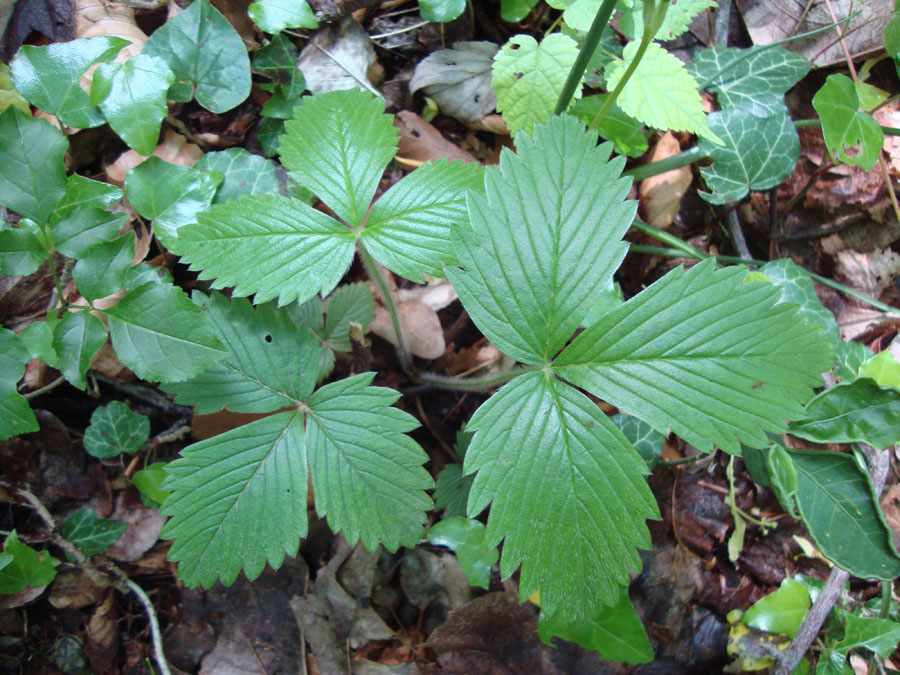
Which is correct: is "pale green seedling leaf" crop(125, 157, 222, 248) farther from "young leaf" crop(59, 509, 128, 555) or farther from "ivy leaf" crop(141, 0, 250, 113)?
"young leaf" crop(59, 509, 128, 555)

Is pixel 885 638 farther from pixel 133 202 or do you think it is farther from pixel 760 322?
pixel 133 202

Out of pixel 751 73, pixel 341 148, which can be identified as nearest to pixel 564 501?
pixel 341 148

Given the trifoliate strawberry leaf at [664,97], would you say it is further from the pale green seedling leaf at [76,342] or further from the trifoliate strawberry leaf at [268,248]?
the pale green seedling leaf at [76,342]

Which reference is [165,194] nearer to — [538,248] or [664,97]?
[538,248]

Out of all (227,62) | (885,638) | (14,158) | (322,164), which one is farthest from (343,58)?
(885,638)

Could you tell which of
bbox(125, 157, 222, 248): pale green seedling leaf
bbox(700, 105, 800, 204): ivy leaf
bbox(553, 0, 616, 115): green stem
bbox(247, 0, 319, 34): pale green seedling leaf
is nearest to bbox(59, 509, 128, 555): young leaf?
bbox(125, 157, 222, 248): pale green seedling leaf

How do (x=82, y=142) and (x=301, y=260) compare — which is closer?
(x=301, y=260)
